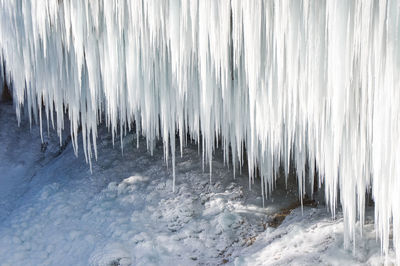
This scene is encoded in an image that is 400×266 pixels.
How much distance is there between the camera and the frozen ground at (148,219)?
2.46m

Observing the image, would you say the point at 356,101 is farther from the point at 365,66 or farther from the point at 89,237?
the point at 89,237

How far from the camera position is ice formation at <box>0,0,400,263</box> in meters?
1.51

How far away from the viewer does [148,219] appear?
3.06m

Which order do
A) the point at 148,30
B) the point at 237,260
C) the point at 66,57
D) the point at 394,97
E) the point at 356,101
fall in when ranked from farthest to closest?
the point at 66,57, the point at 237,260, the point at 148,30, the point at 356,101, the point at 394,97

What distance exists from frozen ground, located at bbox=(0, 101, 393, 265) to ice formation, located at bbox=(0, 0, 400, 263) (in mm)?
432

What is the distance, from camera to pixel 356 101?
1628 millimetres

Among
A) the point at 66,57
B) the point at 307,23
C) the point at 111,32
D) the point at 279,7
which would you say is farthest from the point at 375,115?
the point at 66,57

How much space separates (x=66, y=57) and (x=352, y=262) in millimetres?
2057

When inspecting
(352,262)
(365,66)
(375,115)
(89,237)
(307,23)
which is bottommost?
(89,237)

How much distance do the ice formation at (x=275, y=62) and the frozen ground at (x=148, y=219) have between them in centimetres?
43

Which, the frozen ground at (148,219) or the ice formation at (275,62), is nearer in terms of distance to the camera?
the ice formation at (275,62)

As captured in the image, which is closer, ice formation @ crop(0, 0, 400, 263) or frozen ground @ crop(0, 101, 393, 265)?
ice formation @ crop(0, 0, 400, 263)

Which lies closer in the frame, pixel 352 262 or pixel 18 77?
pixel 352 262

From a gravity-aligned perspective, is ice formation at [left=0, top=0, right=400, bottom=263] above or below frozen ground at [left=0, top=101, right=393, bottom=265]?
above
